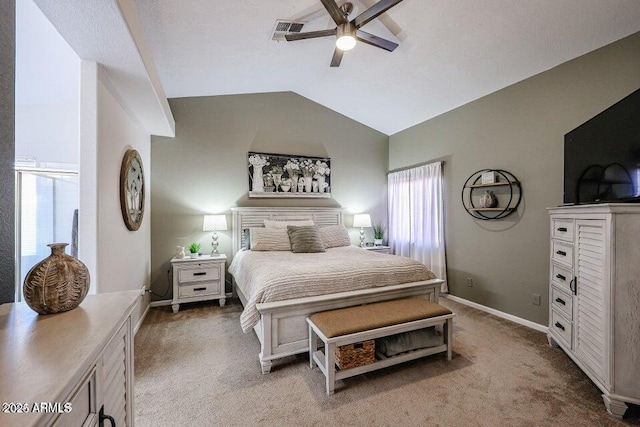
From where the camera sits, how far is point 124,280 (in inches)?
101

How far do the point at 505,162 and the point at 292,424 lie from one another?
11.1 ft

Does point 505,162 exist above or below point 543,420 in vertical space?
above

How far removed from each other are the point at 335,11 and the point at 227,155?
2.63 m

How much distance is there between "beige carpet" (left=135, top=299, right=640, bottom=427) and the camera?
5.42ft

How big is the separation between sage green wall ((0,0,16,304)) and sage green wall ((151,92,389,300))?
2861 millimetres

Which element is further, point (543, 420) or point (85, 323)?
point (543, 420)

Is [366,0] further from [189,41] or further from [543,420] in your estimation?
[543,420]

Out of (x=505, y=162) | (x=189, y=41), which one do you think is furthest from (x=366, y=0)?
(x=505, y=162)

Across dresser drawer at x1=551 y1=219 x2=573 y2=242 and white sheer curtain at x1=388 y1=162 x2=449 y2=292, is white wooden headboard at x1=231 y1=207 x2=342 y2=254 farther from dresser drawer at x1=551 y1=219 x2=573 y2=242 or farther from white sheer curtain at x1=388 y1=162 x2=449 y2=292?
dresser drawer at x1=551 y1=219 x2=573 y2=242

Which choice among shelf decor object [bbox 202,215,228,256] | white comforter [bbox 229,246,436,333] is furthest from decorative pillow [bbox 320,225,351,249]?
shelf decor object [bbox 202,215,228,256]

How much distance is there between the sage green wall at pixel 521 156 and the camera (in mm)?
2475

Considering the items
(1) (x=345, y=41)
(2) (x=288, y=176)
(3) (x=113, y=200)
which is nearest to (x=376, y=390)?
(3) (x=113, y=200)

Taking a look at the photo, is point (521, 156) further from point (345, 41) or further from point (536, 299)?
point (345, 41)

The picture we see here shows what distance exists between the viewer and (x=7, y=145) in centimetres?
104
